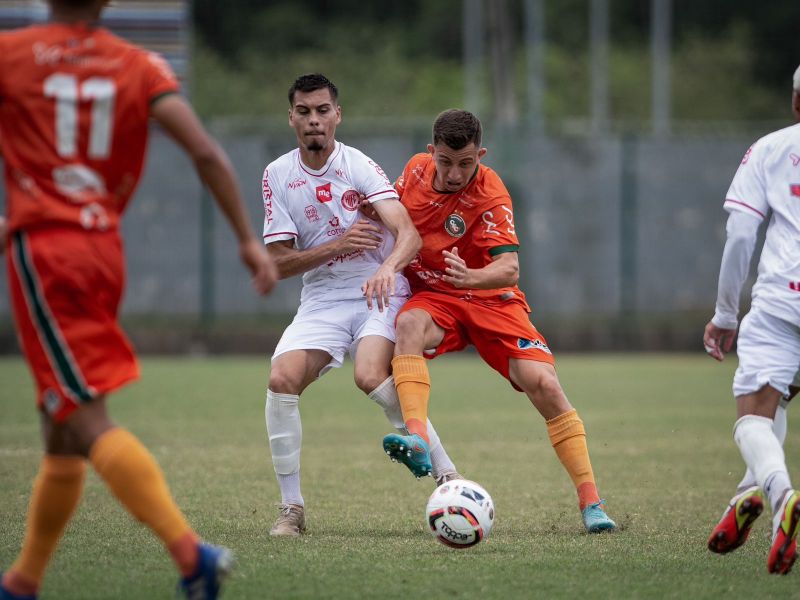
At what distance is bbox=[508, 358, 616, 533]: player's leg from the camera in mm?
6570

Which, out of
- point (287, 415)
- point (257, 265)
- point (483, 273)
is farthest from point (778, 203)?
point (287, 415)

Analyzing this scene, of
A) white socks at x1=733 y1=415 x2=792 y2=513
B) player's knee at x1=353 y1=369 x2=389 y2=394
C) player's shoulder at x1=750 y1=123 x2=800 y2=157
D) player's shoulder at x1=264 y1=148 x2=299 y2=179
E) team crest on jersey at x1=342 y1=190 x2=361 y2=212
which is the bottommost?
player's knee at x1=353 y1=369 x2=389 y2=394

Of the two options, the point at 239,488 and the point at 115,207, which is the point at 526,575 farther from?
the point at 239,488

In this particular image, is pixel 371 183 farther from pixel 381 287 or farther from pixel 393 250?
pixel 381 287

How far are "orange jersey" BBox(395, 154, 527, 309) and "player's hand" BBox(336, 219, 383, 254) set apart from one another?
28 centimetres

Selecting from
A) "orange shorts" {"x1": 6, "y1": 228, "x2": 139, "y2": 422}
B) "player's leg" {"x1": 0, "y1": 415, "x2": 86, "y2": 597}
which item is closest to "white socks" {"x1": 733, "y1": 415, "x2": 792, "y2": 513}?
"orange shorts" {"x1": 6, "y1": 228, "x2": 139, "y2": 422}

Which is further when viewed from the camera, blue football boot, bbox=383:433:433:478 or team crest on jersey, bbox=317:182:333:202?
team crest on jersey, bbox=317:182:333:202

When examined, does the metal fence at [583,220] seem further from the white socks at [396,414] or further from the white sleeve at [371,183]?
the white socks at [396,414]

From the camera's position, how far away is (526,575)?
5.13 metres

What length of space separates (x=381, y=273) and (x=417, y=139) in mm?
15112

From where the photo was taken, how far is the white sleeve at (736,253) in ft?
16.9

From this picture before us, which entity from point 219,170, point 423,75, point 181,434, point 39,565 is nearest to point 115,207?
point 219,170

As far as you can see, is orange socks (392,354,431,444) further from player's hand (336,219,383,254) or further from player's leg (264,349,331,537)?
player's hand (336,219,383,254)

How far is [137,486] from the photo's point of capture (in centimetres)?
422
